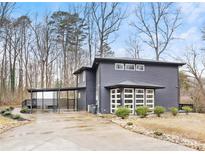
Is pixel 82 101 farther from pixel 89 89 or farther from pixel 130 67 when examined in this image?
pixel 130 67

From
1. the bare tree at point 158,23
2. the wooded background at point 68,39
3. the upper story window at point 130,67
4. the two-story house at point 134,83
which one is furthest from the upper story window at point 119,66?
the bare tree at point 158,23

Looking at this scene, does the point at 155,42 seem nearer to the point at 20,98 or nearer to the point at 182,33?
the point at 182,33

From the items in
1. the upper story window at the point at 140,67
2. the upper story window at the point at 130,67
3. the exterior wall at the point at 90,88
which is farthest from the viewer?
the exterior wall at the point at 90,88

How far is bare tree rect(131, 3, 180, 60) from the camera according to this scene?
35.1 m

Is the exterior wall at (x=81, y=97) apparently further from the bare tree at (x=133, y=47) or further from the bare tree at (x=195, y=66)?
the bare tree at (x=195, y=66)

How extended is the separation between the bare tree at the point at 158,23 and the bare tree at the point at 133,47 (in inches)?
79.2

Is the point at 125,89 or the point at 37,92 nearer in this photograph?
the point at 125,89

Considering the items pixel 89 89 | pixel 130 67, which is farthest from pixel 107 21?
pixel 130 67

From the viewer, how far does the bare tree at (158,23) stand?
3512 cm

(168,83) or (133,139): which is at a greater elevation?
(168,83)

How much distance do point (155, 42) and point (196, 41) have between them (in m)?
5.34

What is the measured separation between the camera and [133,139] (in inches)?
390

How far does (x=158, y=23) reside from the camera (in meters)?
35.4

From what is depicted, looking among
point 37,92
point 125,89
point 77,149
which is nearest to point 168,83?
point 125,89
